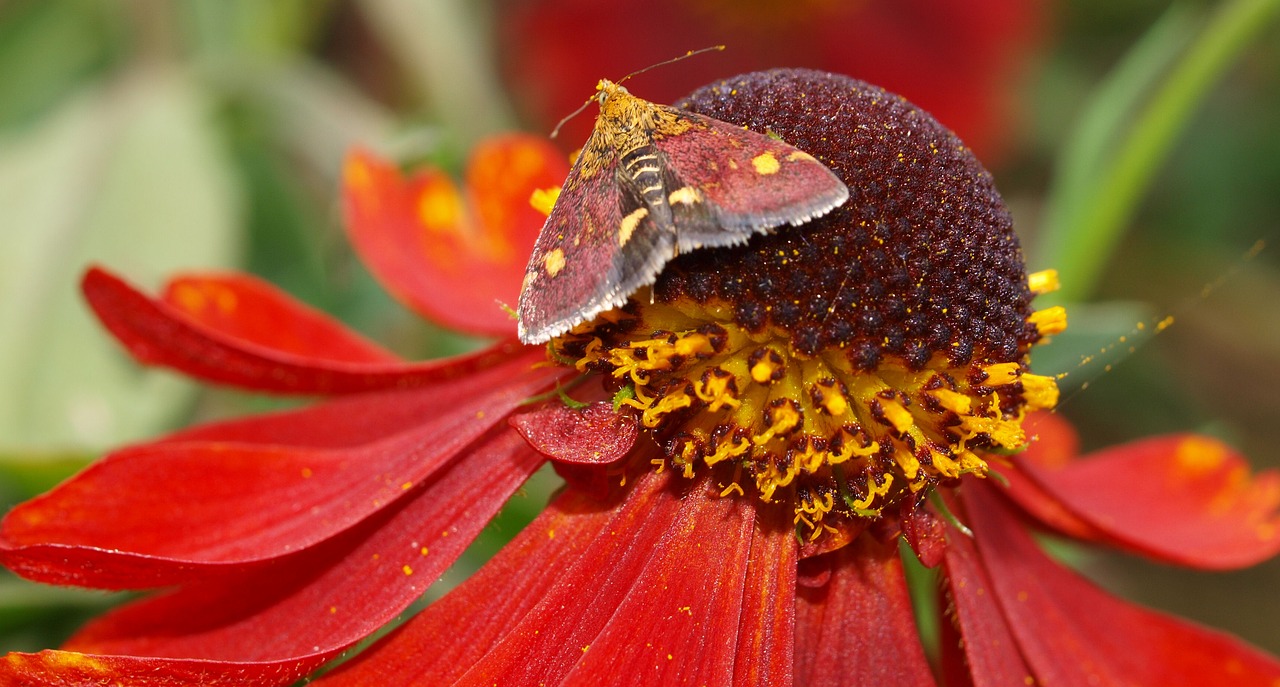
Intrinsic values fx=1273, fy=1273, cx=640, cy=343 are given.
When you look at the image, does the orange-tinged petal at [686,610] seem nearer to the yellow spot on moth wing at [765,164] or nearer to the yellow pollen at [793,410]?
the yellow pollen at [793,410]

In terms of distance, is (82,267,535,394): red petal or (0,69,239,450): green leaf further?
(0,69,239,450): green leaf

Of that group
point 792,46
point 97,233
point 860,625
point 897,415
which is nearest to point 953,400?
point 897,415

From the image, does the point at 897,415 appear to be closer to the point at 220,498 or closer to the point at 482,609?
the point at 482,609

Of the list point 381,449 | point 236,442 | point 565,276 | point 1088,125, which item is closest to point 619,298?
point 565,276

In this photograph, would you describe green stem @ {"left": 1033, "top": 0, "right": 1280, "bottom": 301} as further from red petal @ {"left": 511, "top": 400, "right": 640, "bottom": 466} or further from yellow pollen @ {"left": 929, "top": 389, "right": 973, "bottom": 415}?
red petal @ {"left": 511, "top": 400, "right": 640, "bottom": 466}

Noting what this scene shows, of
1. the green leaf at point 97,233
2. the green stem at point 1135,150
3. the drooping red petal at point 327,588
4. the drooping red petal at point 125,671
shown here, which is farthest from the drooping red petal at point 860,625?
the green leaf at point 97,233

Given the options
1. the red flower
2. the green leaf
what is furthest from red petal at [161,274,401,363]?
the red flower

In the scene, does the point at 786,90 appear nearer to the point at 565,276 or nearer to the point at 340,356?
the point at 565,276
